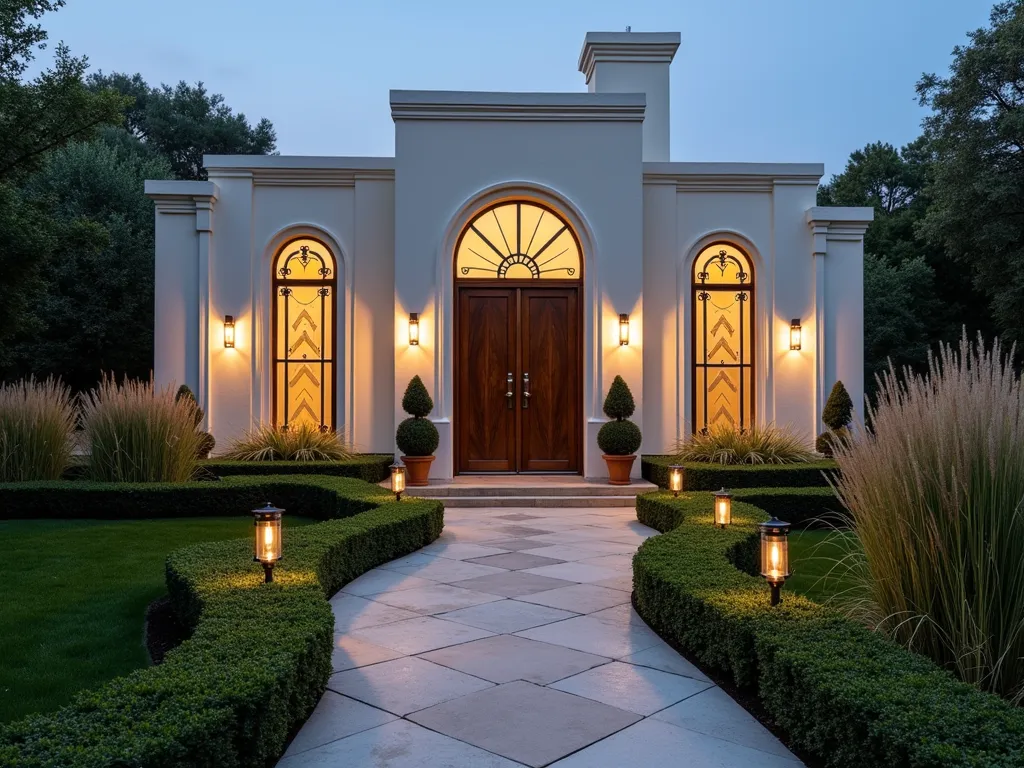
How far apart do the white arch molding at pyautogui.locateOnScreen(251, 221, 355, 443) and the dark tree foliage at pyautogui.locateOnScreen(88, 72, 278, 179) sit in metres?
19.5

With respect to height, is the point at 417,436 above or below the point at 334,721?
above

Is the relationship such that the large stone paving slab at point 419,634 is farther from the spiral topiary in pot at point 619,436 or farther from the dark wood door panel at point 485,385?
the dark wood door panel at point 485,385

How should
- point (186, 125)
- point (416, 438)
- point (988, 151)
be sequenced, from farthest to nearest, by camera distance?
point (186, 125) → point (988, 151) → point (416, 438)

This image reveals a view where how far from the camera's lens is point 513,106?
11.7 metres

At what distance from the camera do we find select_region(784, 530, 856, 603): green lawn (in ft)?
17.6

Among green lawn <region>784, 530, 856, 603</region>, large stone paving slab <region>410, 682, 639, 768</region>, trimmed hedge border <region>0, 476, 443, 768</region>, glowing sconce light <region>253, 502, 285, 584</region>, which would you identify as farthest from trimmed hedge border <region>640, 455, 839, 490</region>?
large stone paving slab <region>410, 682, 639, 768</region>

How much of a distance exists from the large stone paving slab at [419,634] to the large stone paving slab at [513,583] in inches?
33.2

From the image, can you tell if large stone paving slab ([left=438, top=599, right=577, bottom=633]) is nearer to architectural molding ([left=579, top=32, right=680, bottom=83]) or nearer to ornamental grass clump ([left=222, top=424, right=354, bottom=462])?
ornamental grass clump ([left=222, top=424, right=354, bottom=462])

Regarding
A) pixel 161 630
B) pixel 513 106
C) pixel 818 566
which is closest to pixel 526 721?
pixel 161 630

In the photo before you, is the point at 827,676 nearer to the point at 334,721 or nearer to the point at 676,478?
the point at 334,721

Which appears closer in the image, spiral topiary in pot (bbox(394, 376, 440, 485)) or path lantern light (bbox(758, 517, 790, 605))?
path lantern light (bbox(758, 517, 790, 605))

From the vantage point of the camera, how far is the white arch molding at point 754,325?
40.7 feet

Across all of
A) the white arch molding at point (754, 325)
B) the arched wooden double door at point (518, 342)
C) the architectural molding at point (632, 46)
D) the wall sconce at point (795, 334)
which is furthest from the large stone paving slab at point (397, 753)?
the architectural molding at point (632, 46)

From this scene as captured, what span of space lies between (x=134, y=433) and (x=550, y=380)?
5.46 m
